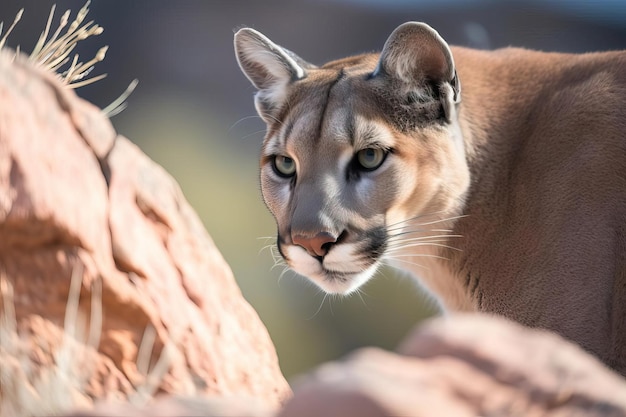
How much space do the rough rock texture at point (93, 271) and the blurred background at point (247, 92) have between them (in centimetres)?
322

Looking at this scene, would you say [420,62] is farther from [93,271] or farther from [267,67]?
[93,271]

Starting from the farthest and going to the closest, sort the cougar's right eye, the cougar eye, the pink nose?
1. the cougar's right eye
2. the cougar eye
3. the pink nose

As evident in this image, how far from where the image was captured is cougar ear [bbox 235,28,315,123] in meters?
2.90

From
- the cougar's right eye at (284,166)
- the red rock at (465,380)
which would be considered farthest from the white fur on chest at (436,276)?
the red rock at (465,380)

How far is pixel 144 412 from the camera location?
130 cm

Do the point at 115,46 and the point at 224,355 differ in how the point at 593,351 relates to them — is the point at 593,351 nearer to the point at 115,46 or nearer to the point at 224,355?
the point at 224,355

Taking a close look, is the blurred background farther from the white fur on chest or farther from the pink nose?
the pink nose

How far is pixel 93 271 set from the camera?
196cm

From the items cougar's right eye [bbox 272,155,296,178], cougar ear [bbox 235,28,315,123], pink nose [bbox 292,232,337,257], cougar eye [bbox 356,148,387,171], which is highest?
cougar ear [bbox 235,28,315,123]

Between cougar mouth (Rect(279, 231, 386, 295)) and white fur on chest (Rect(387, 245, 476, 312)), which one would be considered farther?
white fur on chest (Rect(387, 245, 476, 312))

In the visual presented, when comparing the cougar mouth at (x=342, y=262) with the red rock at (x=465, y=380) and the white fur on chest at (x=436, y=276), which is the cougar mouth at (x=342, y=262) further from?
the red rock at (x=465, y=380)

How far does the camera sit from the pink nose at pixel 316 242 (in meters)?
2.33

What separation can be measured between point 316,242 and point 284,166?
1.56 feet

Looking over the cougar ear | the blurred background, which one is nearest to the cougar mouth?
the cougar ear
